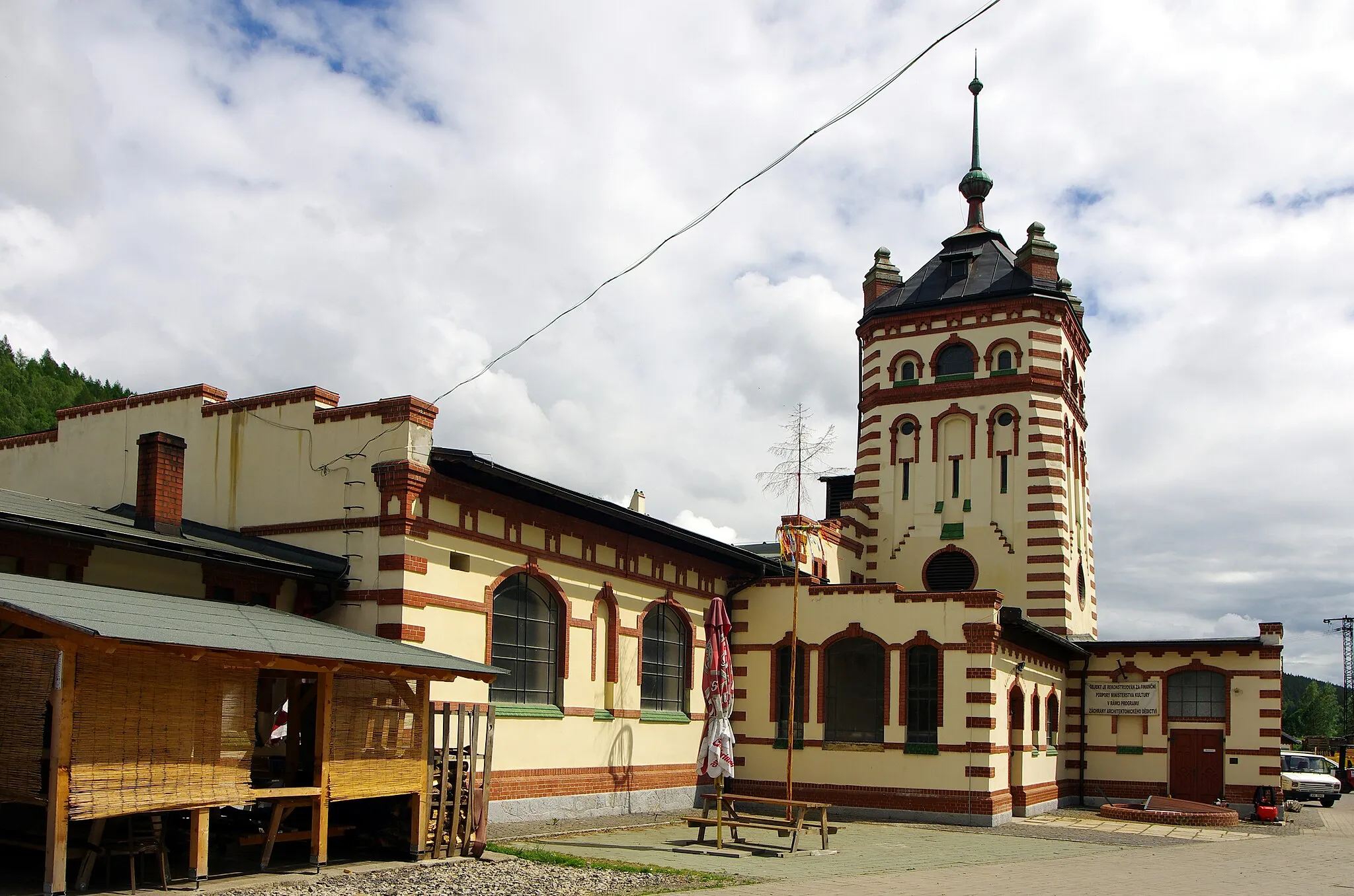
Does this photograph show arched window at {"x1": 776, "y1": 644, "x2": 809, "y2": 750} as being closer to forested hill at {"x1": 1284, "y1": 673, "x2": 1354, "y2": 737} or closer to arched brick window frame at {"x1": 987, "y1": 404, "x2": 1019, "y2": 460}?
arched brick window frame at {"x1": 987, "y1": 404, "x2": 1019, "y2": 460}

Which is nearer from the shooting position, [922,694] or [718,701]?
[718,701]

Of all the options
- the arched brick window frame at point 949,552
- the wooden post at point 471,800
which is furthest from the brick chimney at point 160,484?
the arched brick window frame at point 949,552

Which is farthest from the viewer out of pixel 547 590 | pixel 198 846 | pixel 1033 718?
pixel 1033 718

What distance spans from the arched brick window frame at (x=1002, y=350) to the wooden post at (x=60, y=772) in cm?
2819

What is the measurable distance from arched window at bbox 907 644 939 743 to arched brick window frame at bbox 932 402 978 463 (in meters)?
10.7

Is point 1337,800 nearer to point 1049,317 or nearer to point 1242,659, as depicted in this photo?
point 1242,659

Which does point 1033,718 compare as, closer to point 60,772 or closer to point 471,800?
point 471,800

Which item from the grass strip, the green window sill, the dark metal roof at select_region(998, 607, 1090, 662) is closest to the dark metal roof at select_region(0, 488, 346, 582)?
the green window sill

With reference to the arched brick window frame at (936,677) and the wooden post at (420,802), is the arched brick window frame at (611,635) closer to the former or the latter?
the arched brick window frame at (936,677)

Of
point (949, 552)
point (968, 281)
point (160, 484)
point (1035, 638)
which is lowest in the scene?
point (1035, 638)

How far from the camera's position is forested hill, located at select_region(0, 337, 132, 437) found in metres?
53.0

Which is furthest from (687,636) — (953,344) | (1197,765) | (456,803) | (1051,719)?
(1197,765)

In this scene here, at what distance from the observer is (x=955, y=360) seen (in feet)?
119

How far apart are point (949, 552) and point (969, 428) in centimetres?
357
